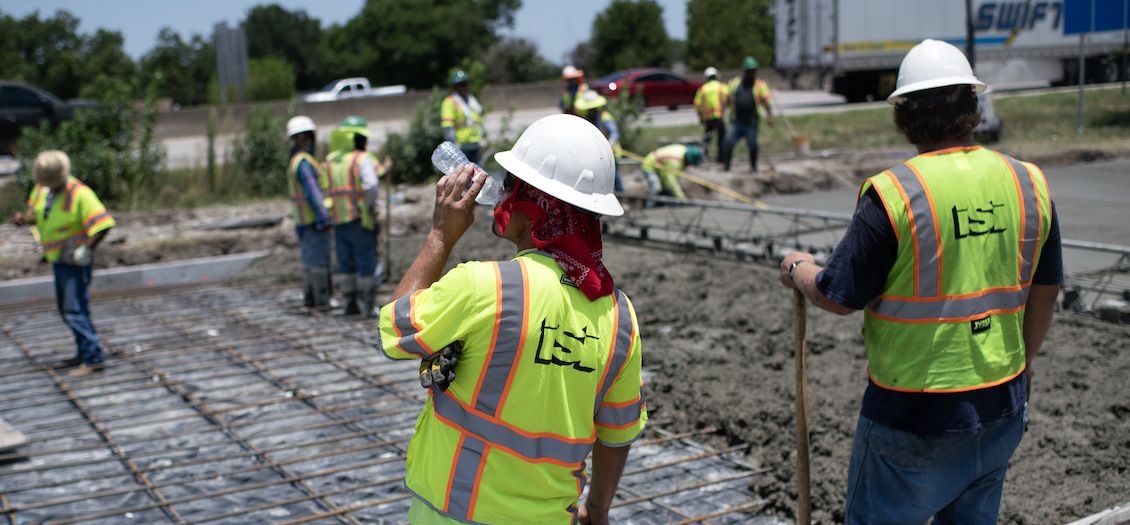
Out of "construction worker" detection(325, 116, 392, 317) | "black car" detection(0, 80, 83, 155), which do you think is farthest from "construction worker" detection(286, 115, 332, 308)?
"black car" detection(0, 80, 83, 155)

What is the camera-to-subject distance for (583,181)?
2.39 meters

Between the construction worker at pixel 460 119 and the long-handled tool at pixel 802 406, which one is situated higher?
the construction worker at pixel 460 119

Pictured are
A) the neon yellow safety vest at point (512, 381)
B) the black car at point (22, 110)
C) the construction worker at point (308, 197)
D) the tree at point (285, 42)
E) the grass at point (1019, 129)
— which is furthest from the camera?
the tree at point (285, 42)

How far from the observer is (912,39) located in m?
26.1

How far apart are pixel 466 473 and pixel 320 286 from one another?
276 inches

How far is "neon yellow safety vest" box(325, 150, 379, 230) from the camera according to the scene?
27.1ft

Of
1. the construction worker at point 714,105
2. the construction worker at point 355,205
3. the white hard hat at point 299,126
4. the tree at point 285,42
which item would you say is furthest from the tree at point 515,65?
the construction worker at point 355,205

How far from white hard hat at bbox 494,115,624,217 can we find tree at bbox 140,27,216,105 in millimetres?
71914

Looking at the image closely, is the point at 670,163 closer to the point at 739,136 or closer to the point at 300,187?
the point at 739,136

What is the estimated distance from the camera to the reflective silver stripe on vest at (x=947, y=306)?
9.11ft

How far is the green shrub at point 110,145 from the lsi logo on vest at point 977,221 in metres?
13.5

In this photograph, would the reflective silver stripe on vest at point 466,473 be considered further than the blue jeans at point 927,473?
No

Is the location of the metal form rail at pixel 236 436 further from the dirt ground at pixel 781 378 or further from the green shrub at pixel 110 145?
the green shrub at pixel 110 145

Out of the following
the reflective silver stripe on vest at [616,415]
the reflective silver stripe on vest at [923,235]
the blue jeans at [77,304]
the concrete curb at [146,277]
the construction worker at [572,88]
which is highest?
the construction worker at [572,88]
